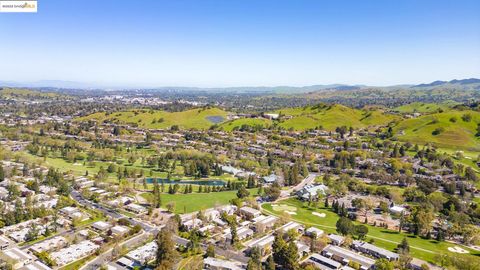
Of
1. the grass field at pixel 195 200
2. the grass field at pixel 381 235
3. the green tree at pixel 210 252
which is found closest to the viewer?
the green tree at pixel 210 252

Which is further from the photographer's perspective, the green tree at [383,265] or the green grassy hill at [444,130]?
the green grassy hill at [444,130]

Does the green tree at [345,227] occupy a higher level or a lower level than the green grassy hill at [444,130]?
lower

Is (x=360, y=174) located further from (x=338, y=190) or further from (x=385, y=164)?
(x=338, y=190)

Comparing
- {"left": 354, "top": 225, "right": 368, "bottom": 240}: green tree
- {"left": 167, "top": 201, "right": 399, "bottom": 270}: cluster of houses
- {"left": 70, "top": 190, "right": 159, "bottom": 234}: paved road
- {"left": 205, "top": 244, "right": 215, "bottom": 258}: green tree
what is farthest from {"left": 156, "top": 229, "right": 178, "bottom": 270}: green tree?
{"left": 354, "top": 225, "right": 368, "bottom": 240}: green tree

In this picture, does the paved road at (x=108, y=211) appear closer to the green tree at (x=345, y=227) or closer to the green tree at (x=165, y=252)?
the green tree at (x=165, y=252)

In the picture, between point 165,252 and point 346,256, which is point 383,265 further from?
point 165,252

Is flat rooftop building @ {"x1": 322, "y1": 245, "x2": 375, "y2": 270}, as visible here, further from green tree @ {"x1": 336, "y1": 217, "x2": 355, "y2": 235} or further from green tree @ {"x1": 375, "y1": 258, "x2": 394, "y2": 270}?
green tree @ {"x1": 336, "y1": 217, "x2": 355, "y2": 235}

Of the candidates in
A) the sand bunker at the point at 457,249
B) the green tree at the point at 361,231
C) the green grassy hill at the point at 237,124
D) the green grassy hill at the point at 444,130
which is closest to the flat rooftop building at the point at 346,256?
the green tree at the point at 361,231

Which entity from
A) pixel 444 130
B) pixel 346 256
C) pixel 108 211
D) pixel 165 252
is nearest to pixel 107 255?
pixel 165 252
